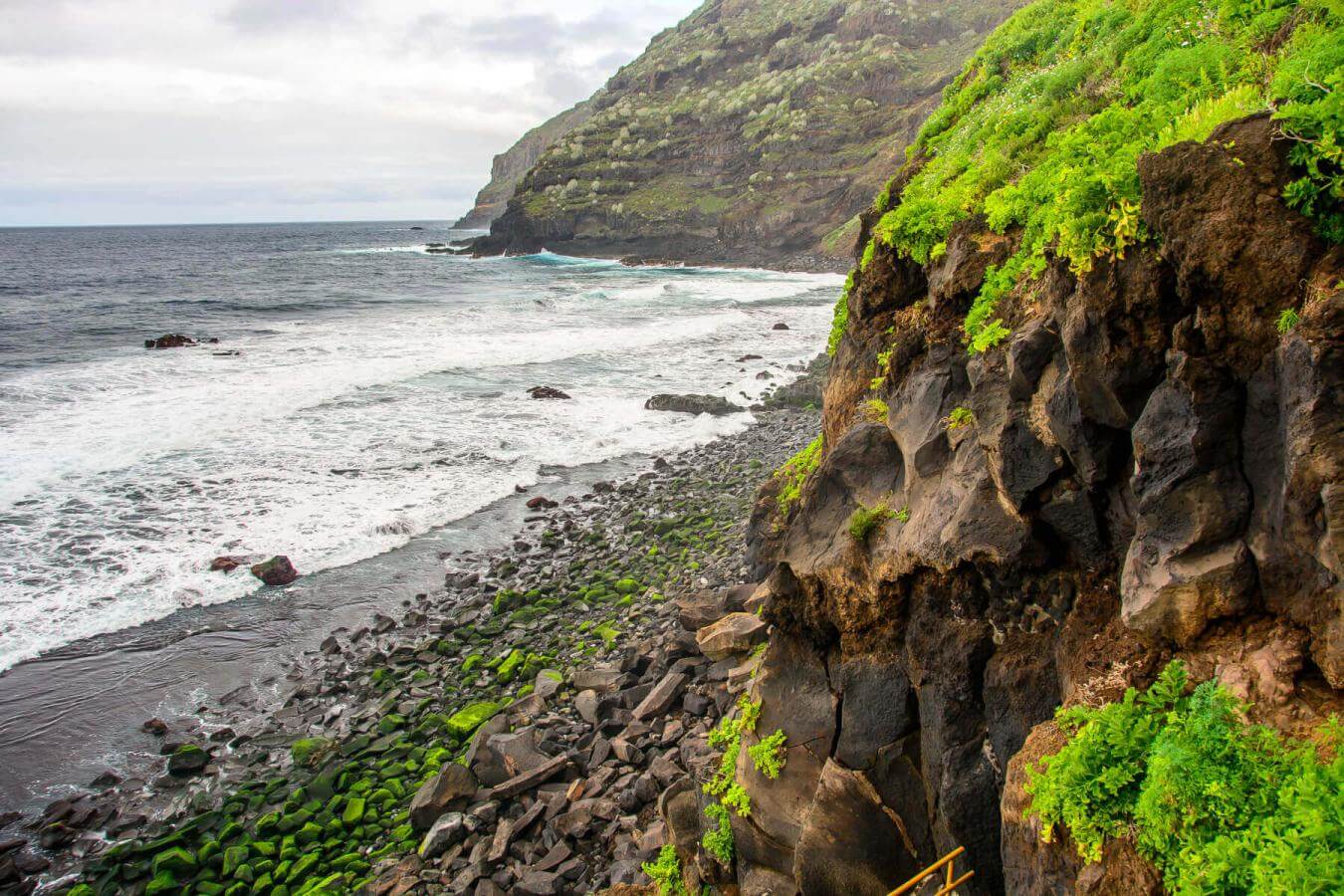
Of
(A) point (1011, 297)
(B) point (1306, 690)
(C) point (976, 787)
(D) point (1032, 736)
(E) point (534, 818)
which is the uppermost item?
(A) point (1011, 297)

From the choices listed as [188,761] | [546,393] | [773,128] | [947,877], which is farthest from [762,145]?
[947,877]

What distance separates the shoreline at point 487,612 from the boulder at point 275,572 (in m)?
2.76

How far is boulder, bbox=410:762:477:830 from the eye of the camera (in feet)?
33.0

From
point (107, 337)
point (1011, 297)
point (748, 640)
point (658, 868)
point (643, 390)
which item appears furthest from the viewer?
point (107, 337)

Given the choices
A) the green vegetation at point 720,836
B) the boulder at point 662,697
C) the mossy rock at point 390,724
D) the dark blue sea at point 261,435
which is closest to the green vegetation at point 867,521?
the green vegetation at point 720,836

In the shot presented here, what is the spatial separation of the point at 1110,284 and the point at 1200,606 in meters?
2.13

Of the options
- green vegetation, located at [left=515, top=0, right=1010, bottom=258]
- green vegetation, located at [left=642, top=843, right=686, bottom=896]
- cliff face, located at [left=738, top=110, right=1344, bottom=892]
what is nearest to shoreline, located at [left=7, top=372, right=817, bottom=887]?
green vegetation, located at [left=642, top=843, right=686, bottom=896]

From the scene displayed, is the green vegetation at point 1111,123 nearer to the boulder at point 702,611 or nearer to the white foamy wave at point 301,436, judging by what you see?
the boulder at point 702,611

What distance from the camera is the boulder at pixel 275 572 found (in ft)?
54.2

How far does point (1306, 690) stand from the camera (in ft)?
12.6

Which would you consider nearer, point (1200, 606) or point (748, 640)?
point (1200, 606)

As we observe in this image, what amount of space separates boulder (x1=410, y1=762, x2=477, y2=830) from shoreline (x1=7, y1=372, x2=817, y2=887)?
238cm

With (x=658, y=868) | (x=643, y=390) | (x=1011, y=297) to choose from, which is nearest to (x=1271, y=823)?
(x=1011, y=297)

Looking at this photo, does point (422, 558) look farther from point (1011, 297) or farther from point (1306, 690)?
point (1306, 690)
